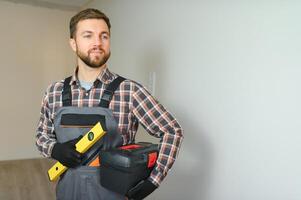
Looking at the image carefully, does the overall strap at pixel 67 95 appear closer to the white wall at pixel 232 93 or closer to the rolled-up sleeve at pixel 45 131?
the rolled-up sleeve at pixel 45 131

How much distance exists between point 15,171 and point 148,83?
2331 millimetres

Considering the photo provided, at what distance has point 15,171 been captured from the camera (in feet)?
11.1

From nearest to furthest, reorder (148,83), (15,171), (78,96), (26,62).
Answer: (78,96), (148,83), (15,171), (26,62)

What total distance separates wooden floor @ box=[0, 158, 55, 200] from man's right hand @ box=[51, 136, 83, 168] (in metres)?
1.81

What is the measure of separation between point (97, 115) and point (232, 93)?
57cm

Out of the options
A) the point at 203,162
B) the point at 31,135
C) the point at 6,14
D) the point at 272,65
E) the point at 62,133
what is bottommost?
the point at 31,135

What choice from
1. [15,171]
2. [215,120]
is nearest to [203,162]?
[215,120]

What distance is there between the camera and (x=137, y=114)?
1.13m

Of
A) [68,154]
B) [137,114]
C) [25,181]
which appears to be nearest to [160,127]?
[137,114]

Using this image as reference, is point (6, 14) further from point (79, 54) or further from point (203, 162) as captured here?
point (203, 162)

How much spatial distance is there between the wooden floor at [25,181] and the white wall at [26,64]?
0.23m

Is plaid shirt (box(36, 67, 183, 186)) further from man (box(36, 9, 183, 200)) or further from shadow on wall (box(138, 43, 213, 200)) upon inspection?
shadow on wall (box(138, 43, 213, 200))

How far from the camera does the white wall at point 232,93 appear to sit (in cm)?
100

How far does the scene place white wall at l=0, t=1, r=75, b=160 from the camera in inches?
142
